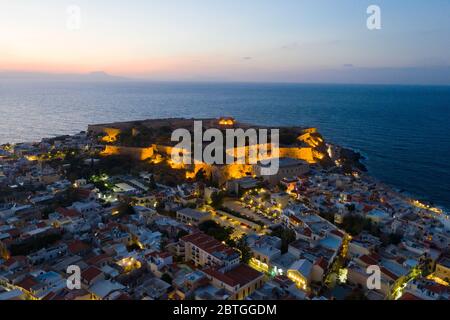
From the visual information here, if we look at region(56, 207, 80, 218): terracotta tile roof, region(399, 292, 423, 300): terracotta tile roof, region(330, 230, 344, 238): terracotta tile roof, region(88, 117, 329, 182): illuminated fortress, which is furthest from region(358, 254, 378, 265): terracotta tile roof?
region(88, 117, 329, 182): illuminated fortress

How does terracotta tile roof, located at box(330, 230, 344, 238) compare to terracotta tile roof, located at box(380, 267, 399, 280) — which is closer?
A: terracotta tile roof, located at box(380, 267, 399, 280)

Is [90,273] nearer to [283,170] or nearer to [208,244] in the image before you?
[208,244]

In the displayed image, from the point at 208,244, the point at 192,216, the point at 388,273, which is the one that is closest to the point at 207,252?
the point at 208,244

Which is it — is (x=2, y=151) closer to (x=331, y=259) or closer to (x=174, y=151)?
(x=174, y=151)

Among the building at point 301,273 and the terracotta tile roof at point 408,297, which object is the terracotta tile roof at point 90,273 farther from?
the terracotta tile roof at point 408,297

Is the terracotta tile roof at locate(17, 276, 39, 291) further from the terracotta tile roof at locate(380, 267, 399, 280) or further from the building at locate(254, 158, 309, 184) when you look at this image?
the building at locate(254, 158, 309, 184)

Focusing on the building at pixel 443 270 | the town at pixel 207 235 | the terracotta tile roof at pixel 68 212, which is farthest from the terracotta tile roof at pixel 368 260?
the terracotta tile roof at pixel 68 212
